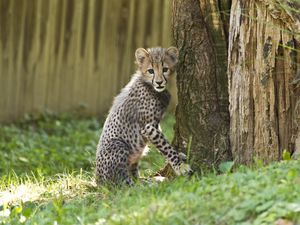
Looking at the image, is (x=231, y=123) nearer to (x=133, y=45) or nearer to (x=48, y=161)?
(x=48, y=161)

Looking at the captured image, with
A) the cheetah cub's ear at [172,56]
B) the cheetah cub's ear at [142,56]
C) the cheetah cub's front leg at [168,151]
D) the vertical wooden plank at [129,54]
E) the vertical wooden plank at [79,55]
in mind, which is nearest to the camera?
the cheetah cub's front leg at [168,151]

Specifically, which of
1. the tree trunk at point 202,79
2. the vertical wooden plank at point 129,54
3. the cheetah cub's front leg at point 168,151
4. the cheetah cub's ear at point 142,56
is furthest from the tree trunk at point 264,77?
the vertical wooden plank at point 129,54

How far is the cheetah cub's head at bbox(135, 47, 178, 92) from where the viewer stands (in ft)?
24.0

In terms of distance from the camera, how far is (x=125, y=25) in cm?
1380

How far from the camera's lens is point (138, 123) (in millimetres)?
7426

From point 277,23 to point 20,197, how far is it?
261 centimetres

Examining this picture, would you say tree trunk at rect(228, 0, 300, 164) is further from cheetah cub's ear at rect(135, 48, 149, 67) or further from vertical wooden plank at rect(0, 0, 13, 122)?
vertical wooden plank at rect(0, 0, 13, 122)

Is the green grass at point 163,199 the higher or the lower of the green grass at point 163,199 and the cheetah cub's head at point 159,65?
the lower

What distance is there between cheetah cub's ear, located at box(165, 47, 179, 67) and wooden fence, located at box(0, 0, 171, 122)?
5599 mm

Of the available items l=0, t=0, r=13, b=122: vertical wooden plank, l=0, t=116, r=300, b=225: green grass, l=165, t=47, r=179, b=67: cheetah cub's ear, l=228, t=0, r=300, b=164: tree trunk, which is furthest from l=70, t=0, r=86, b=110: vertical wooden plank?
l=228, t=0, r=300, b=164: tree trunk

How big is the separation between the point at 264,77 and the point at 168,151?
3.72ft

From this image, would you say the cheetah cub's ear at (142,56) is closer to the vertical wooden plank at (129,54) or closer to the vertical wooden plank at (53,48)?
the vertical wooden plank at (53,48)

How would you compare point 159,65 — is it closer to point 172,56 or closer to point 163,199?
point 172,56

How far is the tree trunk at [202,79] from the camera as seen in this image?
23.4 feet
